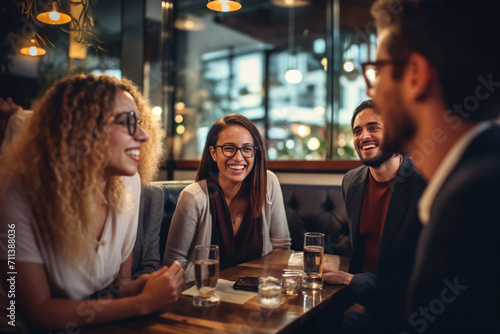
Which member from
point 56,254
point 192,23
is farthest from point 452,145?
point 192,23

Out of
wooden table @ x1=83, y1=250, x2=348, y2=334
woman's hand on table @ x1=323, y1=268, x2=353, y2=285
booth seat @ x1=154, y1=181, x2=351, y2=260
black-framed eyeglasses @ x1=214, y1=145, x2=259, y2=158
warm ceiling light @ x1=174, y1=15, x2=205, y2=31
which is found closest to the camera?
wooden table @ x1=83, y1=250, x2=348, y2=334

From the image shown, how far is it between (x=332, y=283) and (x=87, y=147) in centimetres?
82

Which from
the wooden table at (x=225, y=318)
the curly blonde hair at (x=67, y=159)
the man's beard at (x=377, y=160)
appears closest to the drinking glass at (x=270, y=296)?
the wooden table at (x=225, y=318)

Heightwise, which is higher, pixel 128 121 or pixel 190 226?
pixel 128 121

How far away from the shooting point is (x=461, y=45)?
1.99 ft

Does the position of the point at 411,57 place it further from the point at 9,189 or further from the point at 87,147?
the point at 9,189

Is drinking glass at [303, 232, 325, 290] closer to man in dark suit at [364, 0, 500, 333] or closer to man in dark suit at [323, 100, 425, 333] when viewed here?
man in dark suit at [323, 100, 425, 333]

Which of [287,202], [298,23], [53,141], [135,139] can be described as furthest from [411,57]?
[298,23]

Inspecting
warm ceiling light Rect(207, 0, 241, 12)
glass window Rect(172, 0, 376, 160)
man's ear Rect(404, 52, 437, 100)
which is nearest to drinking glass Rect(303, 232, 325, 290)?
man's ear Rect(404, 52, 437, 100)

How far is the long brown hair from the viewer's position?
5.90 feet

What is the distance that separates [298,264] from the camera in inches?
54.1

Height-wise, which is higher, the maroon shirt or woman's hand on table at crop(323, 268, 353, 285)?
the maroon shirt

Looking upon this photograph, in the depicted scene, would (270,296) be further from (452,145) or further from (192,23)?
(192,23)

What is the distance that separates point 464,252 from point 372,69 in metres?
0.36
